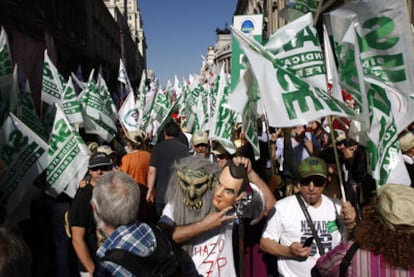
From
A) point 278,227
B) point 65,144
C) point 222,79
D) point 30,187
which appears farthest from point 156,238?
point 222,79

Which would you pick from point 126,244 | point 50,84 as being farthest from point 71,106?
point 126,244

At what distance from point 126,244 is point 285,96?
4.67 feet

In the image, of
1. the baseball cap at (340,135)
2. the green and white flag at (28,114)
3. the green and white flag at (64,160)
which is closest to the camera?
the green and white flag at (64,160)

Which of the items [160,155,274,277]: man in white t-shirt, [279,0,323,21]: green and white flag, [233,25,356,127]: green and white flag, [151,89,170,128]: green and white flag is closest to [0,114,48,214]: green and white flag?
[160,155,274,277]: man in white t-shirt

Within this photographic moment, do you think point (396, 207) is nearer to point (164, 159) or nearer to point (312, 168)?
point (312, 168)

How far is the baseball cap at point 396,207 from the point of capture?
169 cm

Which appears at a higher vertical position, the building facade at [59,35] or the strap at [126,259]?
the building facade at [59,35]

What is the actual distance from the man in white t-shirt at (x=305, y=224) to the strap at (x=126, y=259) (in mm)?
1017

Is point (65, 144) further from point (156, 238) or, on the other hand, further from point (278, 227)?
point (278, 227)

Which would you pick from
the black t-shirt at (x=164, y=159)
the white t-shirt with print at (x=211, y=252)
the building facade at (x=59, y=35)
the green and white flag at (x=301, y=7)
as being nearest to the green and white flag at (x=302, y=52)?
the green and white flag at (x=301, y=7)

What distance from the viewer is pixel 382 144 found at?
2.61m

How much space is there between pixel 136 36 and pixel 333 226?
100120 millimetres

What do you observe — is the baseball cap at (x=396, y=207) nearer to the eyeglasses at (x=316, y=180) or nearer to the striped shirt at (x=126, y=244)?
the eyeglasses at (x=316, y=180)

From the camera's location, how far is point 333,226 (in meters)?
2.55
